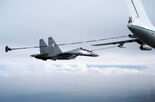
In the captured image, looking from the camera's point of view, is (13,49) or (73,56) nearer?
(13,49)

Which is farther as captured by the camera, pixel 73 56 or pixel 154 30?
pixel 73 56

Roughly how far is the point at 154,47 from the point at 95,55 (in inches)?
329

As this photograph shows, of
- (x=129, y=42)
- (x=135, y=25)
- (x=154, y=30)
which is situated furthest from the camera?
(x=129, y=42)

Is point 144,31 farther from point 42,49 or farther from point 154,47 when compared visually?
point 42,49

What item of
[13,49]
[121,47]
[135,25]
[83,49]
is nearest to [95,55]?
[83,49]

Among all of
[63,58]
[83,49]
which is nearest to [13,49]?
[83,49]

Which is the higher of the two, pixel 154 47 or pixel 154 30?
pixel 154 30

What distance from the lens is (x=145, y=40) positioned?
33406 millimetres

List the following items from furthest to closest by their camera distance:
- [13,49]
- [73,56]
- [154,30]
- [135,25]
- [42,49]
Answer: [42,49] → [73,56] → [154,30] → [135,25] → [13,49]

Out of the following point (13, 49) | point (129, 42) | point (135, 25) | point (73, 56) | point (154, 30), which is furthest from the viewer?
point (129, 42)

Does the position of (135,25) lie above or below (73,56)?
above

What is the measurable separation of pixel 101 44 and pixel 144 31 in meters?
6.96

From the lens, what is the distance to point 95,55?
34375 mm

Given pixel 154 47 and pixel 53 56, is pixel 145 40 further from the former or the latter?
pixel 53 56
